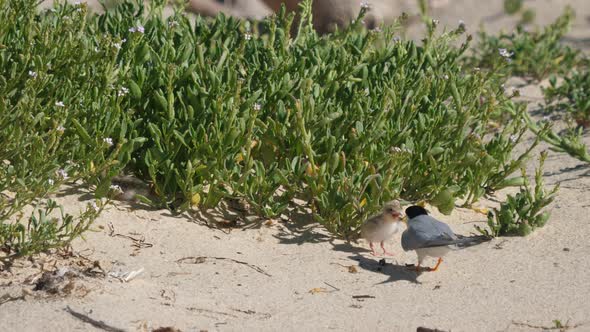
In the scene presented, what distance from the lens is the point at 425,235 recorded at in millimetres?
4824

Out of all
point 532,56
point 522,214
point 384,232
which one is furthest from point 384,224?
point 532,56

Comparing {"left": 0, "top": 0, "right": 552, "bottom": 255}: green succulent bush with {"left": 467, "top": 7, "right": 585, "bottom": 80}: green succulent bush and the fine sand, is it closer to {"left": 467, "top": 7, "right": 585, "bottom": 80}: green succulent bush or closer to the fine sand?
the fine sand

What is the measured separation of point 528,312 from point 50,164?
228 cm

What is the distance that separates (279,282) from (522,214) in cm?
153

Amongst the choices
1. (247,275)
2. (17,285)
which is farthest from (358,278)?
(17,285)

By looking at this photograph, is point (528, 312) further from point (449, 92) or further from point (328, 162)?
point (449, 92)

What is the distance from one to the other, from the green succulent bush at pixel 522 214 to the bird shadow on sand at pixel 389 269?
1.86 ft

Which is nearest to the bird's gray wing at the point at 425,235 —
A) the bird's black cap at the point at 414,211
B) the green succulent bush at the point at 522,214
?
the bird's black cap at the point at 414,211

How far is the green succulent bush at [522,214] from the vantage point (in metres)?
5.40

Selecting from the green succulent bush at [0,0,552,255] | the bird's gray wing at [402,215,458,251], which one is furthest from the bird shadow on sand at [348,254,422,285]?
the green succulent bush at [0,0,552,255]

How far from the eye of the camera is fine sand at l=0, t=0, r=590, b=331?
4176 millimetres

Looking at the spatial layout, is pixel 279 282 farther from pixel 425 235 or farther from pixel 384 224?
pixel 425 235

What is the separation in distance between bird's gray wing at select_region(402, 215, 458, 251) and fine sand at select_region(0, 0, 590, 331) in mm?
180

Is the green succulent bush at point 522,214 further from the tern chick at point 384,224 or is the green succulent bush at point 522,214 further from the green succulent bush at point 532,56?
the green succulent bush at point 532,56
